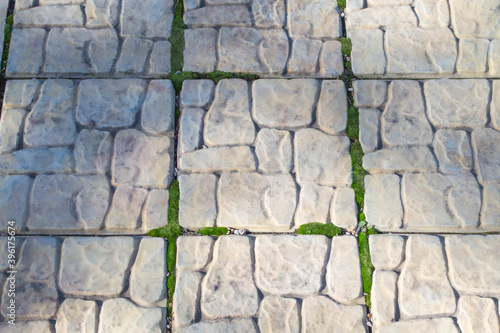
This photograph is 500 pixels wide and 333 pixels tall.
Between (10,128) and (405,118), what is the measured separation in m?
2.68

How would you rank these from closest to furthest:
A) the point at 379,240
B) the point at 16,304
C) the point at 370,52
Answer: the point at 16,304
the point at 379,240
the point at 370,52

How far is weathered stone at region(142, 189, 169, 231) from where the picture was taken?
2.57 metres

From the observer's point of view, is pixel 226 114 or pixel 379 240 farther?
pixel 226 114

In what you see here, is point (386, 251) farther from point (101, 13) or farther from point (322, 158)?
point (101, 13)

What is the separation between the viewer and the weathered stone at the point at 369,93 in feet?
9.39

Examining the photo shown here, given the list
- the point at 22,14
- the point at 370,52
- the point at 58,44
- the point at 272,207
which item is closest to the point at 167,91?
the point at 58,44

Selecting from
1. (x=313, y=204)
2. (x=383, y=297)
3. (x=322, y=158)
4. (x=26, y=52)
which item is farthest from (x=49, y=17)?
(x=383, y=297)

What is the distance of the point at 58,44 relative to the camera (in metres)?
2.97

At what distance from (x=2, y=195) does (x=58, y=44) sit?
1155 mm

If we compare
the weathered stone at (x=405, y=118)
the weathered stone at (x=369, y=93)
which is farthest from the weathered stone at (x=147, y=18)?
the weathered stone at (x=405, y=118)

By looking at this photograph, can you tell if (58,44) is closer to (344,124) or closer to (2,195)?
(2,195)

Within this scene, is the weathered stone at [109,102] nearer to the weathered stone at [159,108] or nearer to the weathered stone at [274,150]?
the weathered stone at [159,108]

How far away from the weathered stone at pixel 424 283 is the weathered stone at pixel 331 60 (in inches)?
50.2

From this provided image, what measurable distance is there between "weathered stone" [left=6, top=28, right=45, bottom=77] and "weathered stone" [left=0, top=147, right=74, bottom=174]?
0.63 meters
